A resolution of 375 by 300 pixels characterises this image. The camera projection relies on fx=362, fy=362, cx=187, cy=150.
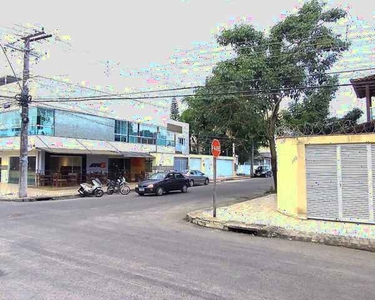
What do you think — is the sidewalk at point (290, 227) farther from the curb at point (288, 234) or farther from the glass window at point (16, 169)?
the glass window at point (16, 169)

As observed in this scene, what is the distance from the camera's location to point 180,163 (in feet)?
132

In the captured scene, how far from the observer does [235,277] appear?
5.94 metres

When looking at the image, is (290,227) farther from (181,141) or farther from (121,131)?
(181,141)

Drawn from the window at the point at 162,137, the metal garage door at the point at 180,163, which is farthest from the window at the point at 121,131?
the metal garage door at the point at 180,163

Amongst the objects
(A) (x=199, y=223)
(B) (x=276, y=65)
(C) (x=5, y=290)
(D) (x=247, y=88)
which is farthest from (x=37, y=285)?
(B) (x=276, y=65)

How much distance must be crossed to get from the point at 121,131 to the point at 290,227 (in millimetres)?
25907

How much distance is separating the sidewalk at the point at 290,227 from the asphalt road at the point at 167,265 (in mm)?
494

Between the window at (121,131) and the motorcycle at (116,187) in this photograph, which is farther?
the window at (121,131)

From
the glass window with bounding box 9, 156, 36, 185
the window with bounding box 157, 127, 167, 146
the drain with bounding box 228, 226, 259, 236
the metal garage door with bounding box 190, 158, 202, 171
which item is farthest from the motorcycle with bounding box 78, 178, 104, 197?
→ the metal garage door with bounding box 190, 158, 202, 171

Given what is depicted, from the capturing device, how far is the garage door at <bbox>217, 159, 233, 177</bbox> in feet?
161

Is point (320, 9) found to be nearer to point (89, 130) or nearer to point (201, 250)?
point (201, 250)

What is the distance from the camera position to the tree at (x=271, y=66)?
1864 centimetres

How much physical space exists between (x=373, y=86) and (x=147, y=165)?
24019mm

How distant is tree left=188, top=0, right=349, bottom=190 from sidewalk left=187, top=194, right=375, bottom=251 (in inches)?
289
